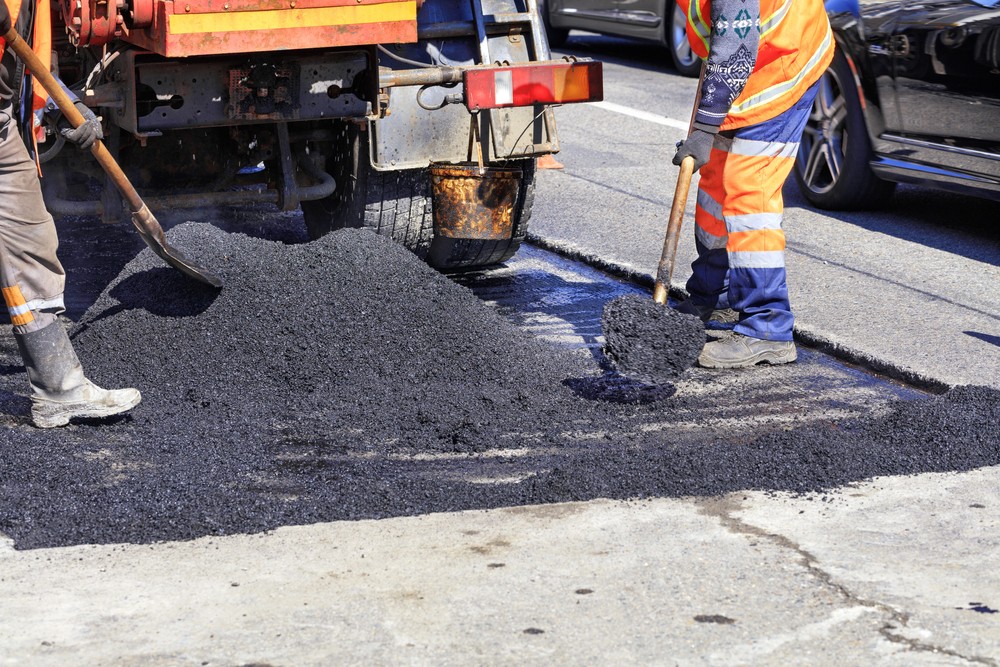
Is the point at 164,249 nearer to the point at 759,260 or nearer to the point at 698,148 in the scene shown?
the point at 698,148

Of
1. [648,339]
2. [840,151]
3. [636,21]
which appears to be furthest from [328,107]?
[636,21]

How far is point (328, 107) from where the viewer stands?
188 inches

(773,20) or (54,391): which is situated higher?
(773,20)

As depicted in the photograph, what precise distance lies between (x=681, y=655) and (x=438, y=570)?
0.68 metres

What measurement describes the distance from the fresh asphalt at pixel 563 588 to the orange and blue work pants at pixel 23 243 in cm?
107

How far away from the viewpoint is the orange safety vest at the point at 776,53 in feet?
15.6

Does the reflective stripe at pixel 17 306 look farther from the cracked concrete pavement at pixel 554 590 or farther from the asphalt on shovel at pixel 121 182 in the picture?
the cracked concrete pavement at pixel 554 590

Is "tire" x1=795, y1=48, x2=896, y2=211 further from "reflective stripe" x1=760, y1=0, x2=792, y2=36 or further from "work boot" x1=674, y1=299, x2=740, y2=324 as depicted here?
"reflective stripe" x1=760, y1=0, x2=792, y2=36

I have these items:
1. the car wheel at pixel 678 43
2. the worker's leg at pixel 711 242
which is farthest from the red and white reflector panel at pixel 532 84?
the car wheel at pixel 678 43

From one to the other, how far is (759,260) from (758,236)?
3.5 inches

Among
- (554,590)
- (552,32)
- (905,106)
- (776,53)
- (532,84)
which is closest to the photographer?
(554,590)

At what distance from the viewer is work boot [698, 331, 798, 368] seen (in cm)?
494

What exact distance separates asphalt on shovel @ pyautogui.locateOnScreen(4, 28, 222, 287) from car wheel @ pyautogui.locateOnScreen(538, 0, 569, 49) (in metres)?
8.99

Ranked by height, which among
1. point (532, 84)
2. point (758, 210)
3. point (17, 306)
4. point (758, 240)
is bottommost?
point (17, 306)
